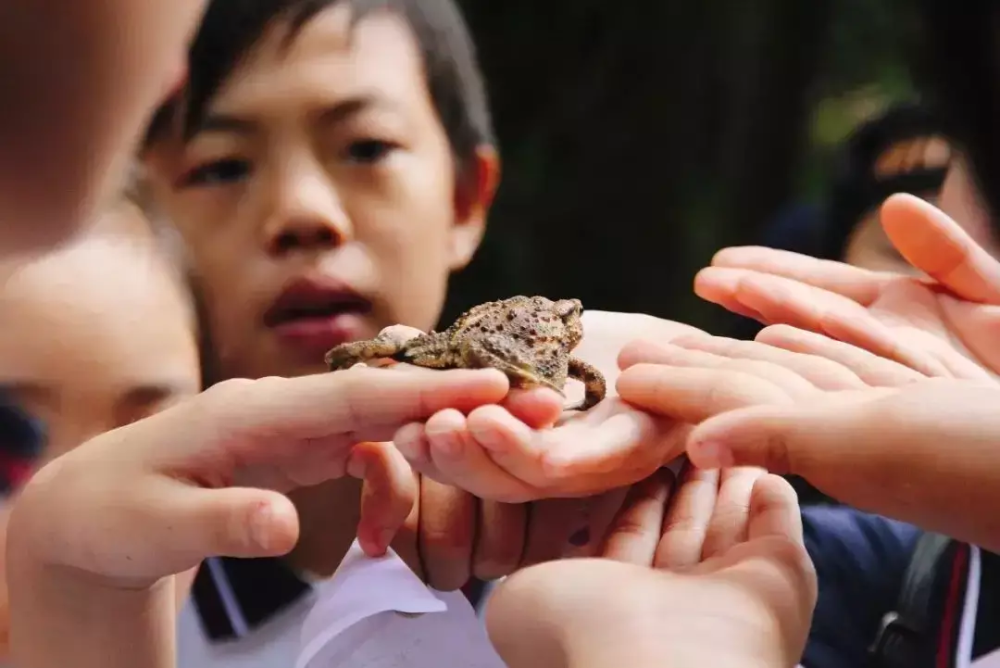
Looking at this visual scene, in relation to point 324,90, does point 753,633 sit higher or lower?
lower

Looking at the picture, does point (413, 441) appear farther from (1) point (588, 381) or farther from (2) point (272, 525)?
(1) point (588, 381)

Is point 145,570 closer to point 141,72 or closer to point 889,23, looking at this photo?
point 141,72

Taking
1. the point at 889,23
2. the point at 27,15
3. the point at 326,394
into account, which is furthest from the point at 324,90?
the point at 889,23

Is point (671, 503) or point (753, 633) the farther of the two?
point (671, 503)

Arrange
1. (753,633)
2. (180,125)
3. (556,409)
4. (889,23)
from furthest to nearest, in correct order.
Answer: (889,23) → (180,125) → (556,409) → (753,633)

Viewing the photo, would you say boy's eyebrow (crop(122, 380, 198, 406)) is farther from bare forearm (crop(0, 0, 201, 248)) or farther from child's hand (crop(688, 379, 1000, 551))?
child's hand (crop(688, 379, 1000, 551))

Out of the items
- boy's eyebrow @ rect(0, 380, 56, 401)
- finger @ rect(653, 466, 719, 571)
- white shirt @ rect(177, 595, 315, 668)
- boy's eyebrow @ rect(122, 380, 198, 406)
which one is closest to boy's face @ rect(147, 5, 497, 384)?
boy's eyebrow @ rect(122, 380, 198, 406)

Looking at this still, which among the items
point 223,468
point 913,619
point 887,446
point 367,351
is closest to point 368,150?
point 367,351
